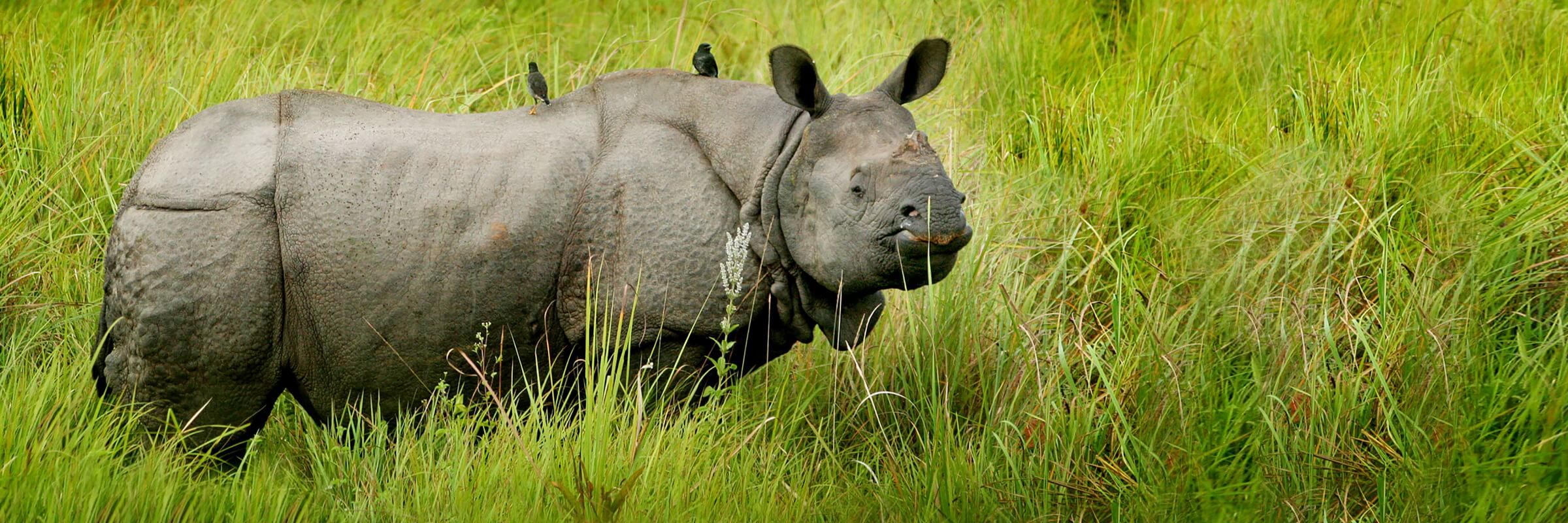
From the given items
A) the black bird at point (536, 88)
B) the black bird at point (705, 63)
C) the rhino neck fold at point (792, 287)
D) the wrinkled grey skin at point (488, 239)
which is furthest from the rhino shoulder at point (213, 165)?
the rhino neck fold at point (792, 287)

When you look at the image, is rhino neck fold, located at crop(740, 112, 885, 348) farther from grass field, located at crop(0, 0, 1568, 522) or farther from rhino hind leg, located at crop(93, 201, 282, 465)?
rhino hind leg, located at crop(93, 201, 282, 465)

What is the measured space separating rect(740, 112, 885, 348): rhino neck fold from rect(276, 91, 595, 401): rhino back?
52 centimetres

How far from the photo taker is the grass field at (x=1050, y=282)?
3830 mm

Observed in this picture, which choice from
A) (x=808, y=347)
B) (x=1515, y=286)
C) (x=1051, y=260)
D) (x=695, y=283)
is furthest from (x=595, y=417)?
(x=1515, y=286)

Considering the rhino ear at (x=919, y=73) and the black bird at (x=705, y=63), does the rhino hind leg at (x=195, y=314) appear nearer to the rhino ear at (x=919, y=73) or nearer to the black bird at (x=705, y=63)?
the black bird at (x=705, y=63)

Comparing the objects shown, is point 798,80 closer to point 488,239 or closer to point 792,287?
point 792,287

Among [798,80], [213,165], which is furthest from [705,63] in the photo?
[213,165]

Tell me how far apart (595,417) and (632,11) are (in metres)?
4.55

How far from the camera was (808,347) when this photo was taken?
5.14 metres

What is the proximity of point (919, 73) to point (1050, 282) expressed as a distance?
1436 mm

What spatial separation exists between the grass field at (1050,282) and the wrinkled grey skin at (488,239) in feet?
0.80

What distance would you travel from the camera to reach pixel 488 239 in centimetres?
398

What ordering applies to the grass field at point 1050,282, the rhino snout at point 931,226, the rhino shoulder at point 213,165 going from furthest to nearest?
the rhino shoulder at point 213,165 → the grass field at point 1050,282 → the rhino snout at point 931,226

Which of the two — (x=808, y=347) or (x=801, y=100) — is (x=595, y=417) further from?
(x=808, y=347)
